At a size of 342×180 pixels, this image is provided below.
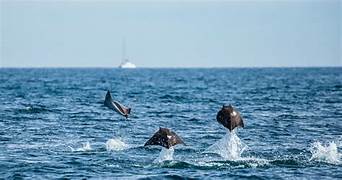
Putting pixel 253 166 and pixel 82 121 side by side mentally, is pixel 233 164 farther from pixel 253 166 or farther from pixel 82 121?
pixel 82 121

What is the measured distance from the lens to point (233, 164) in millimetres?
25719

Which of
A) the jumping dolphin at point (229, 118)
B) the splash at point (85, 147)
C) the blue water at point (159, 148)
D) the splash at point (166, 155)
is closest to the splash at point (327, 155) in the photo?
the blue water at point (159, 148)

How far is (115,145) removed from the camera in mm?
30141

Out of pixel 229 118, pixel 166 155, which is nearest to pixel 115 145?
pixel 166 155

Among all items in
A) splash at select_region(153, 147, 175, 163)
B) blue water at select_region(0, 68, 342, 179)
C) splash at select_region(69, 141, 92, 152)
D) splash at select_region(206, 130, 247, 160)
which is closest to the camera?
blue water at select_region(0, 68, 342, 179)

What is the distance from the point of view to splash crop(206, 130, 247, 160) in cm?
2778

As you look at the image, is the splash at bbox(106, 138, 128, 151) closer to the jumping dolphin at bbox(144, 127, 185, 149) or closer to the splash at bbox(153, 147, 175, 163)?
the splash at bbox(153, 147, 175, 163)

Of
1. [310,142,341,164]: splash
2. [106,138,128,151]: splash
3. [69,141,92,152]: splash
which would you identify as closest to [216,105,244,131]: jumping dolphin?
[310,142,341,164]: splash

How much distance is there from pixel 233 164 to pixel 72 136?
10.4 metres

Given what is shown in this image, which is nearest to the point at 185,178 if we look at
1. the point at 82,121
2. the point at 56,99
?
the point at 82,121

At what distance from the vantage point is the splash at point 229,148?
27778 mm

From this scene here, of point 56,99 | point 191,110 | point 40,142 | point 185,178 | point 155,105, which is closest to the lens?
point 185,178

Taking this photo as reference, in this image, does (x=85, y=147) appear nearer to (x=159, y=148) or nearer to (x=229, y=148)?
(x=159, y=148)

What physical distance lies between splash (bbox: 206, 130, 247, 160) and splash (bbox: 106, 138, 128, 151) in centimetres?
340
